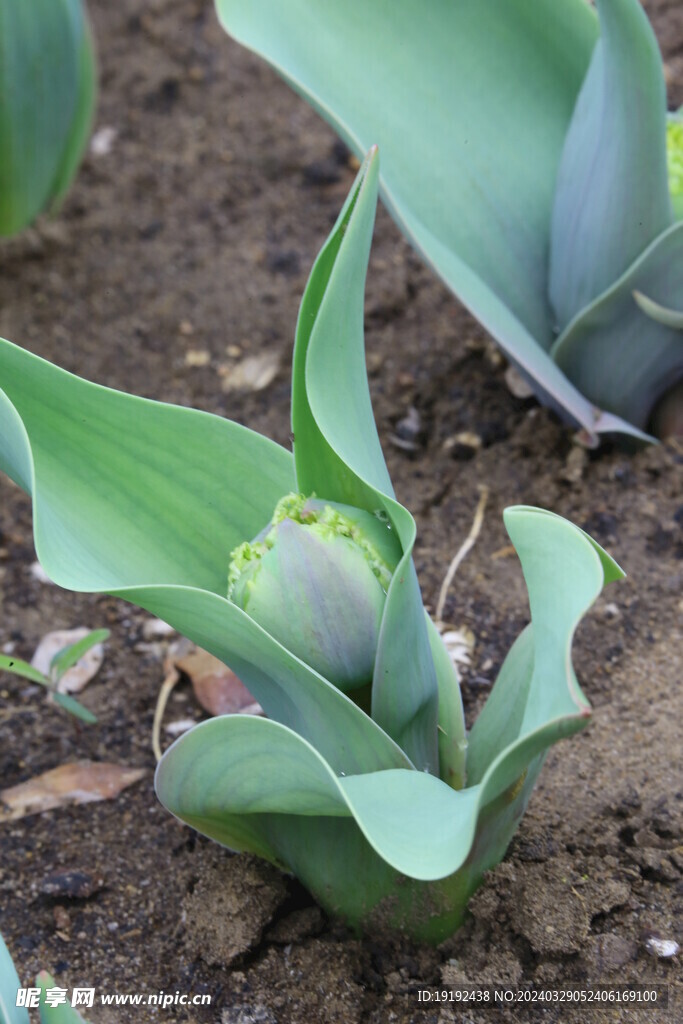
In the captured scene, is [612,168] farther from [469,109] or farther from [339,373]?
[339,373]

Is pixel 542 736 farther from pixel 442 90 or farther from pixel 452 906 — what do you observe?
pixel 442 90

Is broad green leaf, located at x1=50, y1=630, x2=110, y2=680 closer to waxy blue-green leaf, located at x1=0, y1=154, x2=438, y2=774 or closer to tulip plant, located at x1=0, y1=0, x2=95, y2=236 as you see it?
waxy blue-green leaf, located at x1=0, y1=154, x2=438, y2=774

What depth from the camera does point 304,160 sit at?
2330 mm

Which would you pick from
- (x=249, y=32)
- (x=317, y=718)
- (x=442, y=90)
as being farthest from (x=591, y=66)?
(x=317, y=718)

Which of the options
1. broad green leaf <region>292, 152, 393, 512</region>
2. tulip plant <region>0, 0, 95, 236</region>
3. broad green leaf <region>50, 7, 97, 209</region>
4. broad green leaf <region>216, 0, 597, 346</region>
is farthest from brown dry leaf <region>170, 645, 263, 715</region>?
broad green leaf <region>50, 7, 97, 209</region>

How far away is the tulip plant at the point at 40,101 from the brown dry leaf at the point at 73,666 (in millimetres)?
972

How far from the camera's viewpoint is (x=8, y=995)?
2.57 feet

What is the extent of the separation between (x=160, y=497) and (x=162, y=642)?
0.57 m

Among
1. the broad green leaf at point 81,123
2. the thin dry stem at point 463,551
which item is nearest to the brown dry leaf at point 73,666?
the thin dry stem at point 463,551

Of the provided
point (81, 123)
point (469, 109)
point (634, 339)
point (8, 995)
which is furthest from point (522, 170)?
point (8, 995)

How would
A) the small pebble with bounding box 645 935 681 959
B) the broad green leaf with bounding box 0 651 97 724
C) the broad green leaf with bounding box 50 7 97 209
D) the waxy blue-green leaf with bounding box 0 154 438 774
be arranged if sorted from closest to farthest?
the waxy blue-green leaf with bounding box 0 154 438 774
the small pebble with bounding box 645 935 681 959
the broad green leaf with bounding box 0 651 97 724
the broad green leaf with bounding box 50 7 97 209

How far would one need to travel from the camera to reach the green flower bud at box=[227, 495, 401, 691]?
879 mm

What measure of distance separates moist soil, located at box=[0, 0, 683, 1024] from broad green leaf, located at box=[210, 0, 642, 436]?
24 centimetres

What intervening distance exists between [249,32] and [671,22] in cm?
114
